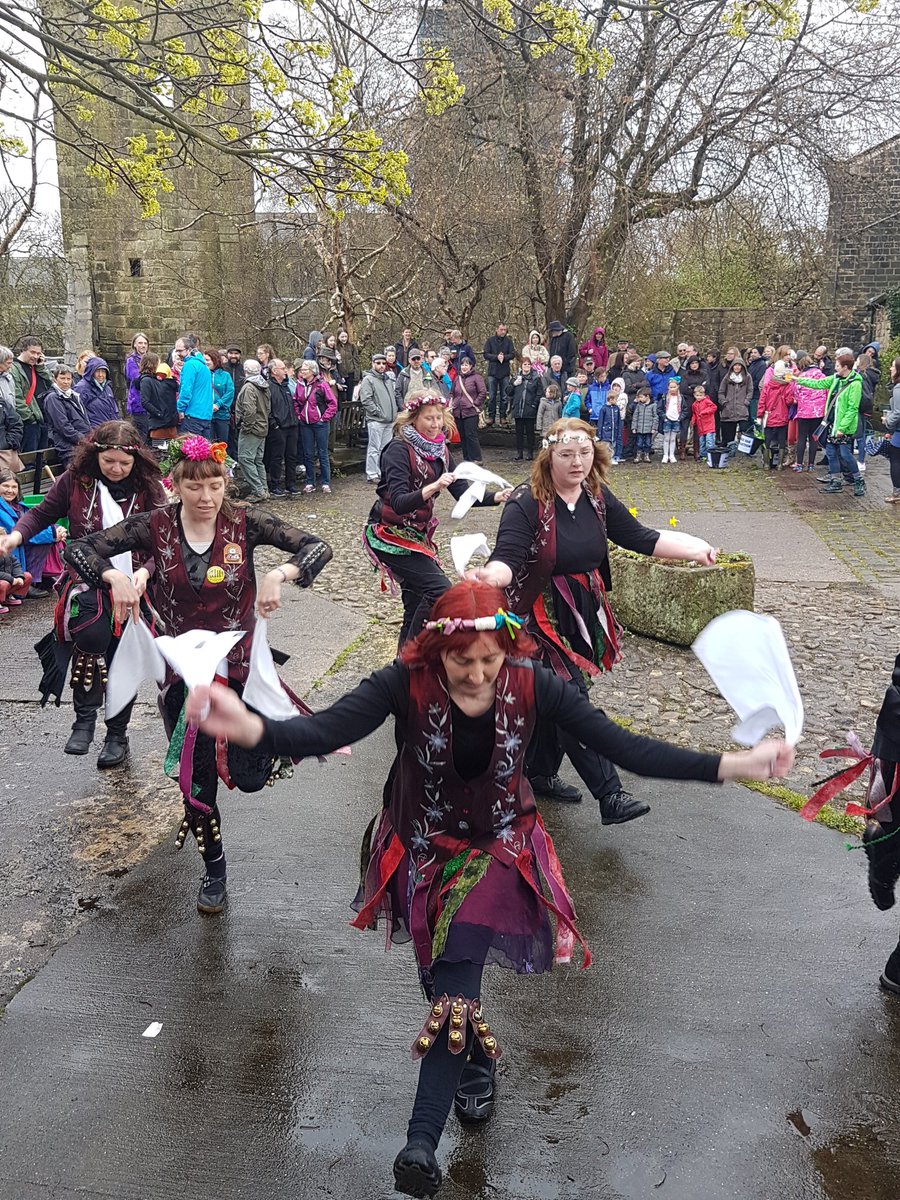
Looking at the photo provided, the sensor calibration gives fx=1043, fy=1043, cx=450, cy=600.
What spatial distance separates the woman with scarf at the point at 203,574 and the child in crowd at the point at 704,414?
43.7ft

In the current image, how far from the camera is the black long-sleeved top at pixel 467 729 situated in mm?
2881

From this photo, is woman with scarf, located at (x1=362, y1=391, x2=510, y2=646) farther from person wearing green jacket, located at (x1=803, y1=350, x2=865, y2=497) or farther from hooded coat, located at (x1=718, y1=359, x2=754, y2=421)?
hooded coat, located at (x1=718, y1=359, x2=754, y2=421)

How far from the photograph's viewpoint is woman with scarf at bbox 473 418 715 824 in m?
4.73

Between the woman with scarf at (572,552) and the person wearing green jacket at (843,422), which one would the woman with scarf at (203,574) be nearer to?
the woman with scarf at (572,552)

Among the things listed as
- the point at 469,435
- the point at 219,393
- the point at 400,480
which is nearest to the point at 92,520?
the point at 400,480

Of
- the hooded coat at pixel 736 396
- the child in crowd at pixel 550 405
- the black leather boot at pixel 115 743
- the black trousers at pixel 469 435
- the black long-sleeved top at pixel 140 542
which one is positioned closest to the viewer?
the black long-sleeved top at pixel 140 542

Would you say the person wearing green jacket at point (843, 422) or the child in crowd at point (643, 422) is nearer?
the person wearing green jacket at point (843, 422)

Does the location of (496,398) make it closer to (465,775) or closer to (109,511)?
(109,511)

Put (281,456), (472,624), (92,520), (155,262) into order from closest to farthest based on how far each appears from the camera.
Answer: (472,624), (92,520), (281,456), (155,262)

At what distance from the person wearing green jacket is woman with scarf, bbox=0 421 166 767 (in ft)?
34.8

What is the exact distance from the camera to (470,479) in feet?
19.8

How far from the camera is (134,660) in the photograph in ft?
13.6

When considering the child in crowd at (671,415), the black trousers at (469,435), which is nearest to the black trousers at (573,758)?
the black trousers at (469,435)

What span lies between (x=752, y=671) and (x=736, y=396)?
47.7 ft
